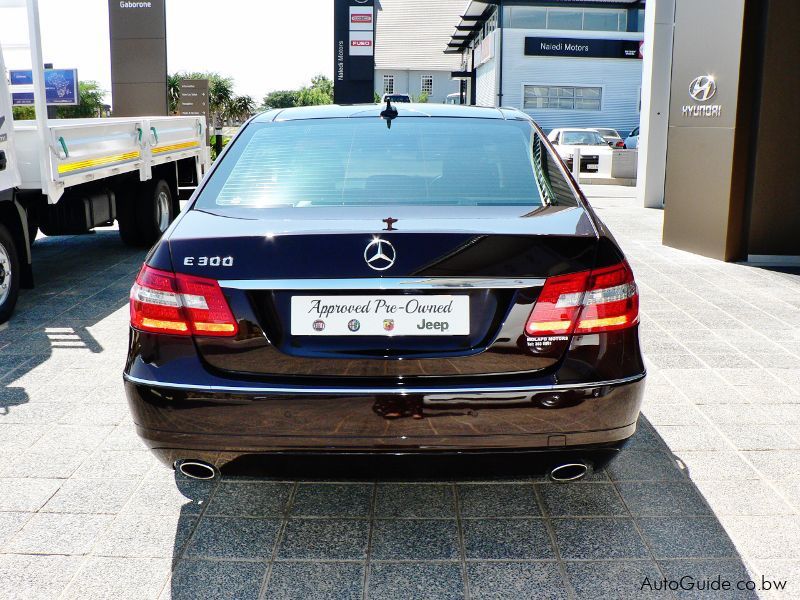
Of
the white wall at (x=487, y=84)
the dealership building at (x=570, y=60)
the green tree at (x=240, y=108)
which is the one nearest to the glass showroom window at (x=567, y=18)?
the dealership building at (x=570, y=60)

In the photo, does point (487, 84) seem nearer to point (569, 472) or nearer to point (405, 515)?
point (405, 515)

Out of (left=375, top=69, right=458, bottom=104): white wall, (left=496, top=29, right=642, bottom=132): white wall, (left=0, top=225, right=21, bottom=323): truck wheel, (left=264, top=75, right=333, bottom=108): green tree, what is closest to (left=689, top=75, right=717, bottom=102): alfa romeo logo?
(left=0, top=225, right=21, bottom=323): truck wheel

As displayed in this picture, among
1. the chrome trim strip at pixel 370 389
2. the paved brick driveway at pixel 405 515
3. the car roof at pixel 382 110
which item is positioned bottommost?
the paved brick driveway at pixel 405 515

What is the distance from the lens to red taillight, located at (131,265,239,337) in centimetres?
273

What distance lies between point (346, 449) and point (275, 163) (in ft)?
4.17

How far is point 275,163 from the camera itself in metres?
3.47

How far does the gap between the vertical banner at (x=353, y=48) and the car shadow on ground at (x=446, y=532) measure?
3115 centimetres

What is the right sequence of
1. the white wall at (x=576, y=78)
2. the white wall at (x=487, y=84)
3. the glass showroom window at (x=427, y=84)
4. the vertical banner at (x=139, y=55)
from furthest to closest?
the glass showroom window at (x=427, y=84) → the white wall at (x=487, y=84) → the white wall at (x=576, y=78) → the vertical banner at (x=139, y=55)

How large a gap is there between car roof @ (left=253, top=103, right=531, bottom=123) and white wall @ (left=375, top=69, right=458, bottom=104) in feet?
216

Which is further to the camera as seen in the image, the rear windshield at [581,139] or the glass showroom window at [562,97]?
the glass showroom window at [562,97]

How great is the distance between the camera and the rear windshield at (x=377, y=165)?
324 centimetres

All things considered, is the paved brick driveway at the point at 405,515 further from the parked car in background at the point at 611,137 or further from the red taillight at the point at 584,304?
the parked car in background at the point at 611,137

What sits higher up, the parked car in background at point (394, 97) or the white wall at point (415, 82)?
the white wall at point (415, 82)

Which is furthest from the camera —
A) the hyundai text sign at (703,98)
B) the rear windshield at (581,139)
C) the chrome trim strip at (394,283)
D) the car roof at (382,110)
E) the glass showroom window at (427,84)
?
the glass showroom window at (427,84)
